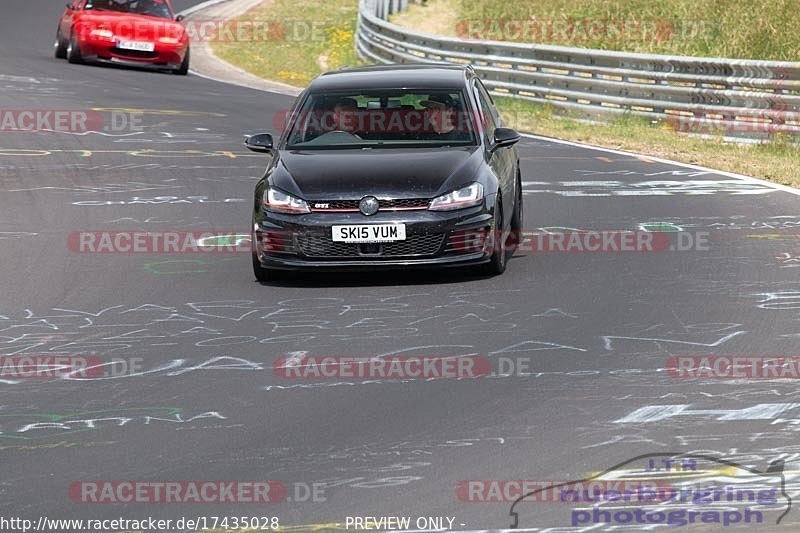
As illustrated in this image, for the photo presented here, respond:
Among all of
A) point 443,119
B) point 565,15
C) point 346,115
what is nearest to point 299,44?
point 565,15

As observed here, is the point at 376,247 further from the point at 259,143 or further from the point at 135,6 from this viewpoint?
the point at 135,6

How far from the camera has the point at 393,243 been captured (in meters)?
11.2

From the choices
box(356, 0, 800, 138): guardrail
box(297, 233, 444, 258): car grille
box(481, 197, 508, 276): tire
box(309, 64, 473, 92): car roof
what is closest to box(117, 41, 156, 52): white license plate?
box(356, 0, 800, 138): guardrail

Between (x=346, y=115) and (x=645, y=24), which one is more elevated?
(x=346, y=115)

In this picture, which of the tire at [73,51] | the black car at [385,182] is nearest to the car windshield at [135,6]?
the tire at [73,51]

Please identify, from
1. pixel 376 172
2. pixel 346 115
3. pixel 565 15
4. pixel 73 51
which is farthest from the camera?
pixel 565 15

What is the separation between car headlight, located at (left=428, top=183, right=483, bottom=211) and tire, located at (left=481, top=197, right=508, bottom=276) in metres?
0.22

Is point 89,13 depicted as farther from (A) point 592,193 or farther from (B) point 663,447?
(B) point 663,447

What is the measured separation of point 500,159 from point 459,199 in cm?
120

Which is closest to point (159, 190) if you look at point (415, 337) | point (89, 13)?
point (415, 337)

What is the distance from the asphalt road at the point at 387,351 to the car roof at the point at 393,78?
1.59m

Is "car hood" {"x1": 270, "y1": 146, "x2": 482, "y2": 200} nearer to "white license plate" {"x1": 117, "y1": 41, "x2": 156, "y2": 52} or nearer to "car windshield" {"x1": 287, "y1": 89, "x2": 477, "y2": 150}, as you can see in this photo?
"car windshield" {"x1": 287, "y1": 89, "x2": 477, "y2": 150}

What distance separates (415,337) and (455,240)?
1.87m

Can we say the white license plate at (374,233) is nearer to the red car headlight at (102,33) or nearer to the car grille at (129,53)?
the car grille at (129,53)
